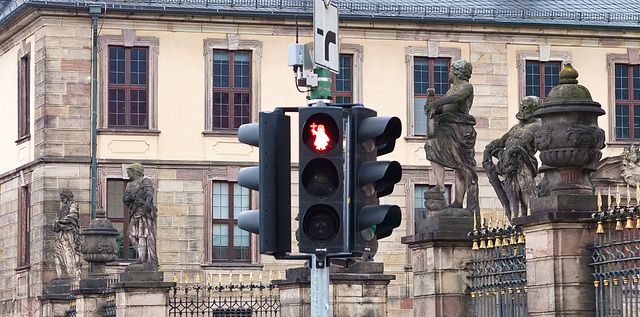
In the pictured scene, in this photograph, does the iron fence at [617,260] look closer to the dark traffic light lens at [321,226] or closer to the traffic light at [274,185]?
the dark traffic light lens at [321,226]

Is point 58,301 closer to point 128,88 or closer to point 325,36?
point 128,88

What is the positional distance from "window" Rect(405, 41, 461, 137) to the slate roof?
86 centimetres

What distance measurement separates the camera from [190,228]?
1635 inches

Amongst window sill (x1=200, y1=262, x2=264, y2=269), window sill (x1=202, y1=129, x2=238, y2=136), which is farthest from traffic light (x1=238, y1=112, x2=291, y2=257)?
window sill (x1=202, y1=129, x2=238, y2=136)

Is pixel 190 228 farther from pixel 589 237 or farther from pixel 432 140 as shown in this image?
pixel 589 237

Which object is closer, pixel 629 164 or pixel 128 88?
pixel 128 88

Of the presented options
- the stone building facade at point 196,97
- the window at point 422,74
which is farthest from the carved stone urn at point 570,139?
the window at point 422,74

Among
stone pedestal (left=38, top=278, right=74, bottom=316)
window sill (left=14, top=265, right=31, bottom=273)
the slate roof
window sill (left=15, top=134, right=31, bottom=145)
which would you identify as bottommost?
stone pedestal (left=38, top=278, right=74, bottom=316)

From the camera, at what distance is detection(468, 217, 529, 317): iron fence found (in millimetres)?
17141

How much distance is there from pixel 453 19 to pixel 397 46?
1.68 m

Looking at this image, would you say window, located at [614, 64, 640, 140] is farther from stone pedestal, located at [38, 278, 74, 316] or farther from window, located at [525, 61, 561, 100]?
stone pedestal, located at [38, 278, 74, 316]

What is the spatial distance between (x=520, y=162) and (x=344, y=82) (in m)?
22.8

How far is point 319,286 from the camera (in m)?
11.6

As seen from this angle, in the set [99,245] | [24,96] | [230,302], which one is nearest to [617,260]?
[230,302]
